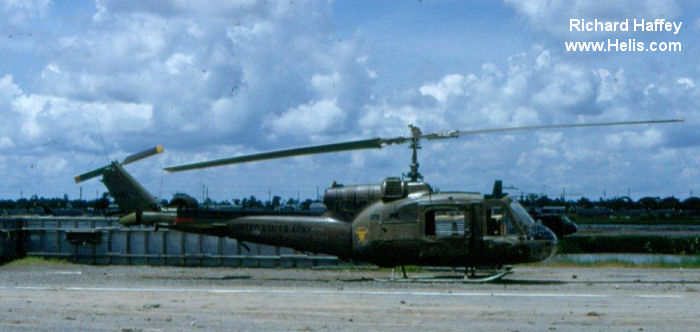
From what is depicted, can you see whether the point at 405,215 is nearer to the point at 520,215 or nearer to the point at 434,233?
the point at 434,233

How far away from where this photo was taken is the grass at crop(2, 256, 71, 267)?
2764 cm

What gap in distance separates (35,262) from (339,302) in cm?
1532

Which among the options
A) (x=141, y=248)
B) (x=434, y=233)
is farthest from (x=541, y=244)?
(x=141, y=248)

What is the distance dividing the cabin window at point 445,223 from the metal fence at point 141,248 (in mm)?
6815

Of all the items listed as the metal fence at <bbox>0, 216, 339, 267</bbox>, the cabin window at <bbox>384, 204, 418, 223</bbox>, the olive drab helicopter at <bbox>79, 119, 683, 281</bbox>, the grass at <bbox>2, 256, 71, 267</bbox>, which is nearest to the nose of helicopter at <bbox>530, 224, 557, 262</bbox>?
the olive drab helicopter at <bbox>79, 119, 683, 281</bbox>

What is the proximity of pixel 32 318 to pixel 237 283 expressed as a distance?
7204 millimetres

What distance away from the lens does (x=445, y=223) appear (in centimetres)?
2038

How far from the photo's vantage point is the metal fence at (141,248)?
27.2m

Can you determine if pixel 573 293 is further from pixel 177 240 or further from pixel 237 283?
pixel 177 240

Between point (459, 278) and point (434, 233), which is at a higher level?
point (434, 233)

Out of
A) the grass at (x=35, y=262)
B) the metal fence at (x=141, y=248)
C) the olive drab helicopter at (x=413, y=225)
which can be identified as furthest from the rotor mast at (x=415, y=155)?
the grass at (x=35, y=262)

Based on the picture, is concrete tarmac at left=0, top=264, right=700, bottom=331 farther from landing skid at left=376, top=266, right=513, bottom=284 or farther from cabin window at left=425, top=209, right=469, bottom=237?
cabin window at left=425, top=209, right=469, bottom=237

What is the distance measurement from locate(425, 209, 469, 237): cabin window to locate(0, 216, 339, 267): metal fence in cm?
681

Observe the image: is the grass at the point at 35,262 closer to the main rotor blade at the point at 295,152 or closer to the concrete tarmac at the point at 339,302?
the concrete tarmac at the point at 339,302
